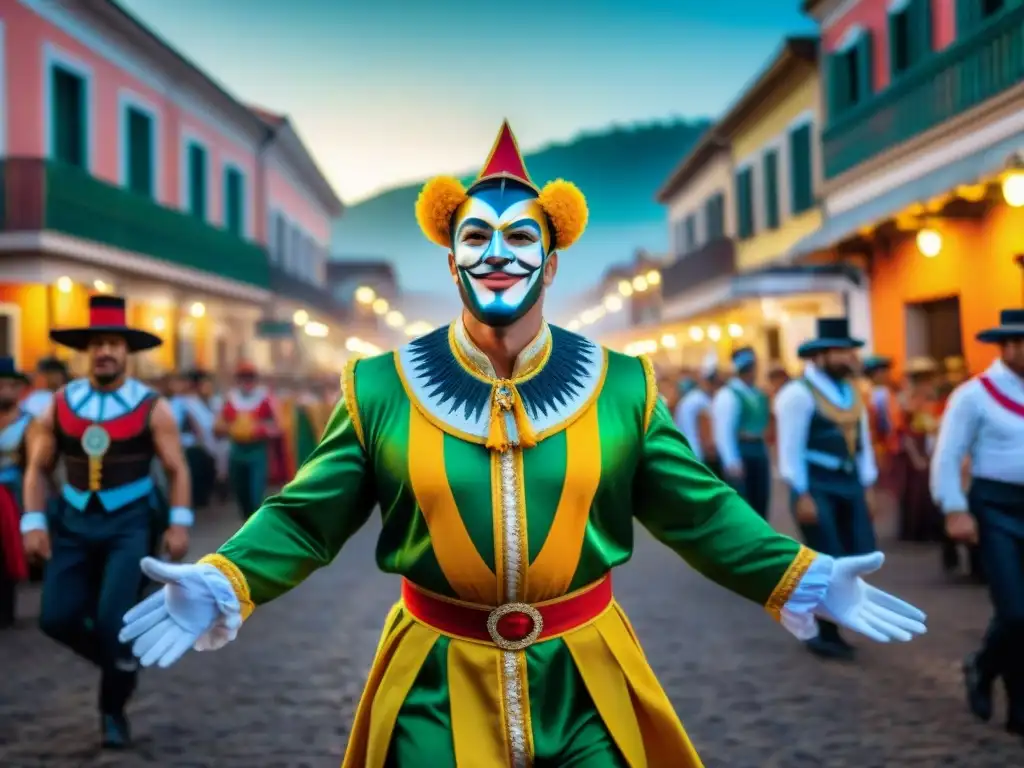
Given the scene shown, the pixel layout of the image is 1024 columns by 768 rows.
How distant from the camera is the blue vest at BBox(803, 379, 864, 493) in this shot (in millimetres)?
7398

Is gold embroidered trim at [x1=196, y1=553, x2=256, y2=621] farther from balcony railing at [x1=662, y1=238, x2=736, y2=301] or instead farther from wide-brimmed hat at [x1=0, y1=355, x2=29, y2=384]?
balcony railing at [x1=662, y1=238, x2=736, y2=301]

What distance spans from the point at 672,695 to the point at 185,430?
33.8 feet

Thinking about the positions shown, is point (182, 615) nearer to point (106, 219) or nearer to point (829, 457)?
point (829, 457)

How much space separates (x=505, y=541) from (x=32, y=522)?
12.6 ft

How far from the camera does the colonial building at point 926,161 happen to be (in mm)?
12883

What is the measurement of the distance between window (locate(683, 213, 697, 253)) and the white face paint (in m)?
30.8

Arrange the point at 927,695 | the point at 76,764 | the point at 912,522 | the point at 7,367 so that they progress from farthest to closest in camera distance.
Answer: the point at 912,522 < the point at 7,367 < the point at 927,695 < the point at 76,764

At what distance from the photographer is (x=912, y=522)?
11945 mm

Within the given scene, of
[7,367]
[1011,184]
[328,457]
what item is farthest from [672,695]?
[1011,184]

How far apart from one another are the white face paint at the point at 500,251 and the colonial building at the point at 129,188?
49.6 ft

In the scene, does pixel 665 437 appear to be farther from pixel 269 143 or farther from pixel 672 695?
pixel 269 143

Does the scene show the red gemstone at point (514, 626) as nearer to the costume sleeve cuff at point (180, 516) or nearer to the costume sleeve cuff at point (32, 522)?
the costume sleeve cuff at point (180, 516)

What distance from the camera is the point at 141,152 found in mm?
22031

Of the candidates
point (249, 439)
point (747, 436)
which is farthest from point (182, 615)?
point (249, 439)
